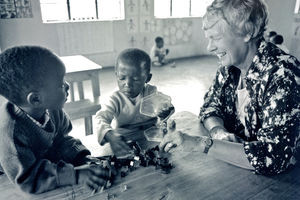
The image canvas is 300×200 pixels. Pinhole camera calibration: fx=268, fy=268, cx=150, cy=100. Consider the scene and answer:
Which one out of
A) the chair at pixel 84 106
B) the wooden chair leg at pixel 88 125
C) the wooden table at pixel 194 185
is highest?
the wooden table at pixel 194 185

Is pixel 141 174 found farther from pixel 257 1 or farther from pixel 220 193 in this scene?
pixel 257 1

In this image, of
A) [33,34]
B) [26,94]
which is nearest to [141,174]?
[26,94]

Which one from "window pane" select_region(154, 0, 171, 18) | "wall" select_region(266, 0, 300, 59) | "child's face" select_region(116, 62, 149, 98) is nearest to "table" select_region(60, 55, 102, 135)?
"child's face" select_region(116, 62, 149, 98)

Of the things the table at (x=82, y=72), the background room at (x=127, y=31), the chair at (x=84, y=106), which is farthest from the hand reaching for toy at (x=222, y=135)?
the background room at (x=127, y=31)

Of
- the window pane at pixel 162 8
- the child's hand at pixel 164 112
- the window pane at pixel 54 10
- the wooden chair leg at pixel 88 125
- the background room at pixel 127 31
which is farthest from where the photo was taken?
the window pane at pixel 162 8

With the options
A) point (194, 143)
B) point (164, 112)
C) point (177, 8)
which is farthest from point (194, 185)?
point (177, 8)

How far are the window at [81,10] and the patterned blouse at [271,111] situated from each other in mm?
6132

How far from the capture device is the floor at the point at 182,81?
17.0 feet

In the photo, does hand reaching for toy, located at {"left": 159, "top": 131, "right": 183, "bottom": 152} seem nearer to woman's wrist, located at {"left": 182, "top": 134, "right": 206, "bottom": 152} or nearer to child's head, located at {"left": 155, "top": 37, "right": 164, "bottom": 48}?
woman's wrist, located at {"left": 182, "top": 134, "right": 206, "bottom": 152}

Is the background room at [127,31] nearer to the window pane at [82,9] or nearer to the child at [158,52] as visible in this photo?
the window pane at [82,9]

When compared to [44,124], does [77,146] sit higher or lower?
lower

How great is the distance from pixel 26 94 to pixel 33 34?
6.00 m

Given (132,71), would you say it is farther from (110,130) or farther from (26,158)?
(26,158)

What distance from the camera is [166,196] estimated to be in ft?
3.52
